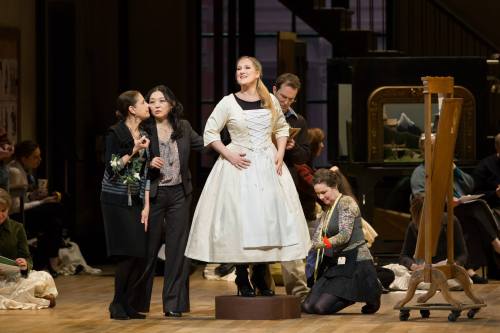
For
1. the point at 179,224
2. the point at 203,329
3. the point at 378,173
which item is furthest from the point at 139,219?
the point at 378,173

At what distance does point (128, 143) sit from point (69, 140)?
4.52m

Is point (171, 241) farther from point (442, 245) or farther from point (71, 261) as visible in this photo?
point (71, 261)

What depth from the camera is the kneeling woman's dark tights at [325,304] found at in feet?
28.5

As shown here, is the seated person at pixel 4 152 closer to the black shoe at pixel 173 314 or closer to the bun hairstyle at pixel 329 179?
the black shoe at pixel 173 314

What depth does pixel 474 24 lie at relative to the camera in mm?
15383

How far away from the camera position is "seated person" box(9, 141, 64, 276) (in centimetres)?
1145

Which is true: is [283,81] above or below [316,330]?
above

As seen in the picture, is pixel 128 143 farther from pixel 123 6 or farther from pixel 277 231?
→ pixel 123 6

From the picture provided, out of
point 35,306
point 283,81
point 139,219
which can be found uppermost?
point 283,81

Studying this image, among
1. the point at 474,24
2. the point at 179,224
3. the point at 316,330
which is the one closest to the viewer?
the point at 316,330

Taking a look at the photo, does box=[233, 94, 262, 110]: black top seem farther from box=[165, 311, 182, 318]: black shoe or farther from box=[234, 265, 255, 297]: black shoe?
box=[165, 311, 182, 318]: black shoe

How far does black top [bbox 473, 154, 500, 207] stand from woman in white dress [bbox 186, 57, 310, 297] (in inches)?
148

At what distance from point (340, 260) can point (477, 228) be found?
9.44 ft

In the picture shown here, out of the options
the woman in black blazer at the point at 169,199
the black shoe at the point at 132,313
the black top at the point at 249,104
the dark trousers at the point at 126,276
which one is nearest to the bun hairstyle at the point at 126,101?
the woman in black blazer at the point at 169,199
